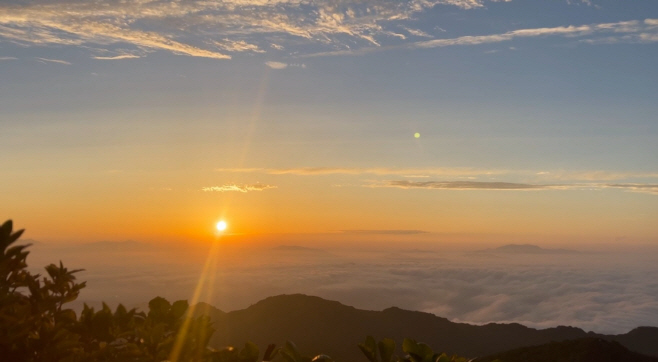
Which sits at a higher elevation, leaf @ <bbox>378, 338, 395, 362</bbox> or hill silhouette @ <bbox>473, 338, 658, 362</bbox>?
leaf @ <bbox>378, 338, 395, 362</bbox>

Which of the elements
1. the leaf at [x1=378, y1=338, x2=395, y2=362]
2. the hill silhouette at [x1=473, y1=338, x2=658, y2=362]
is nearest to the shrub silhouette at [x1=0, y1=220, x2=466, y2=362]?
the leaf at [x1=378, y1=338, x2=395, y2=362]

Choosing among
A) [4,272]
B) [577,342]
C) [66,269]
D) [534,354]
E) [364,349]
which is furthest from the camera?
[577,342]

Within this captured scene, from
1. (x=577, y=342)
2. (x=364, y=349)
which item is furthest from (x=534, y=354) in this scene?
(x=364, y=349)

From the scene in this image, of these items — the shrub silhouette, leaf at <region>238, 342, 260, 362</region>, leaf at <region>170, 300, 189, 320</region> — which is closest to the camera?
the shrub silhouette

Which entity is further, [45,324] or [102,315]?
[102,315]

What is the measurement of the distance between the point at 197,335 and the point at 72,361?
5.31 feet

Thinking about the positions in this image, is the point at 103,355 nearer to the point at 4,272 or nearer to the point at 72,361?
the point at 72,361

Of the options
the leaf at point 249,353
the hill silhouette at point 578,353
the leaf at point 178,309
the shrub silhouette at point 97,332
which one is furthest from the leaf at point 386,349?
the hill silhouette at point 578,353

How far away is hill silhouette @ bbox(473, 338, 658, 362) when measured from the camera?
12431cm

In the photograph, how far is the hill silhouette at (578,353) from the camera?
408 feet

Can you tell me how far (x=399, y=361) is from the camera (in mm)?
7762

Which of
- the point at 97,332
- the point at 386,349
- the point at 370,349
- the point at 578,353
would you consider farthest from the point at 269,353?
the point at 578,353

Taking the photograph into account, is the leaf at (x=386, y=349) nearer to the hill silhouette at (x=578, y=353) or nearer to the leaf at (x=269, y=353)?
the leaf at (x=269, y=353)

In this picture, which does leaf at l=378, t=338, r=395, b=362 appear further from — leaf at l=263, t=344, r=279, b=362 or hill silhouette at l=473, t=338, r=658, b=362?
hill silhouette at l=473, t=338, r=658, b=362
